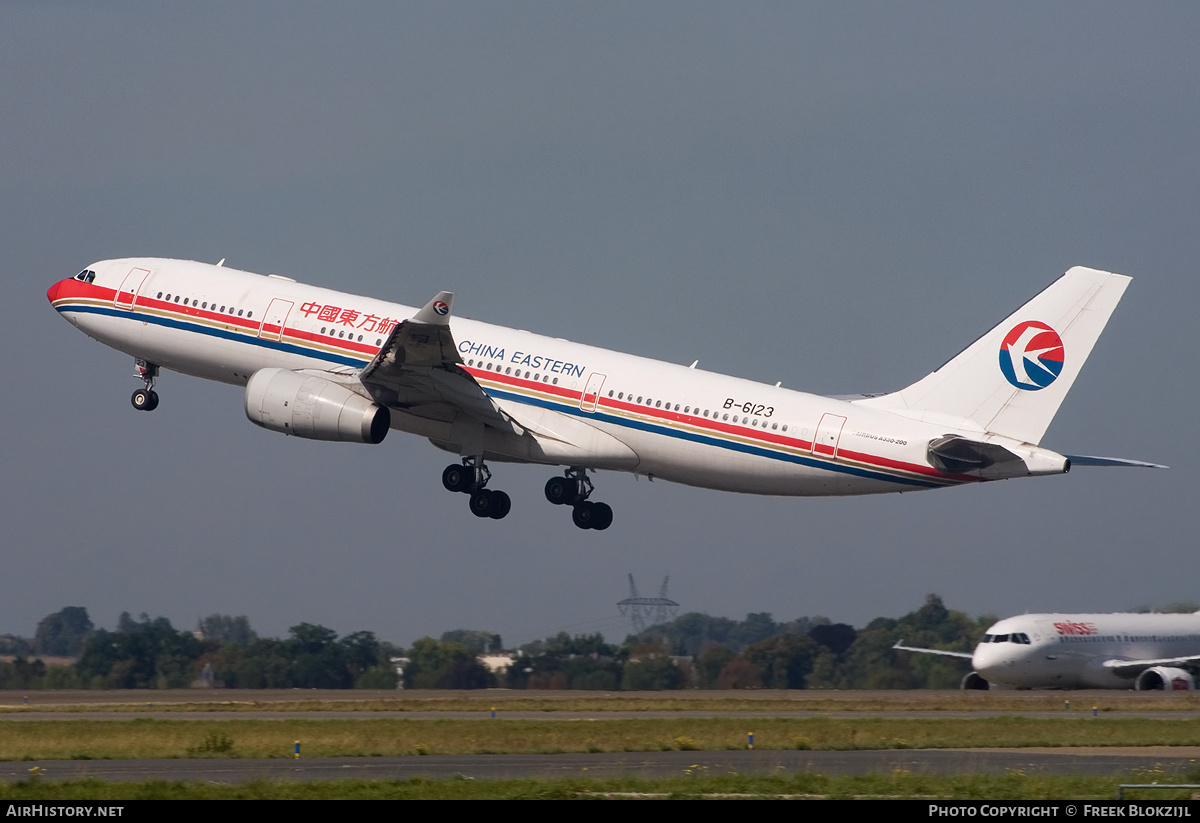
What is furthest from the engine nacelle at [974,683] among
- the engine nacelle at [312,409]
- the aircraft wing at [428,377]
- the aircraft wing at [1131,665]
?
the engine nacelle at [312,409]

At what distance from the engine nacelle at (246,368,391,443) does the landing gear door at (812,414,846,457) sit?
41.4 feet

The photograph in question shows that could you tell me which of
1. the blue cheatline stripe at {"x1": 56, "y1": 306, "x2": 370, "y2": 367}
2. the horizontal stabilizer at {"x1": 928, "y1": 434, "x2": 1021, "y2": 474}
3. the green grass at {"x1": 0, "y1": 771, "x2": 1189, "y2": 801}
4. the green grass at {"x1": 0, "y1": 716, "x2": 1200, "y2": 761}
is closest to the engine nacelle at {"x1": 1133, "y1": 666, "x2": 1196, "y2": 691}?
the green grass at {"x1": 0, "y1": 716, "x2": 1200, "y2": 761}

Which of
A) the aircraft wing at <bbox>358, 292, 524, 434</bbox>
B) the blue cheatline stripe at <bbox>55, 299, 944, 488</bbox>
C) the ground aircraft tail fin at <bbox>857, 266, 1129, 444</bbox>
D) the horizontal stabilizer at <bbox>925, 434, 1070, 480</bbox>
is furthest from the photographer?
the aircraft wing at <bbox>358, 292, 524, 434</bbox>

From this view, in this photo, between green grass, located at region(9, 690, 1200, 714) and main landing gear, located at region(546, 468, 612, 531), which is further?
main landing gear, located at region(546, 468, 612, 531)

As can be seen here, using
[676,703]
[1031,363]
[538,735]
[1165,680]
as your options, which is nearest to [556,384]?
[676,703]

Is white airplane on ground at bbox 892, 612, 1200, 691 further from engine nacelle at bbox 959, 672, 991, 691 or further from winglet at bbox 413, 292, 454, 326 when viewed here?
winglet at bbox 413, 292, 454, 326

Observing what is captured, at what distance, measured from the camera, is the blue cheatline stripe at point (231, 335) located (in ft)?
157

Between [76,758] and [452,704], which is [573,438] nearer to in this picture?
[452,704]

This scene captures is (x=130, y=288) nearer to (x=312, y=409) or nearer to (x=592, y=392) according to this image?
(x=312, y=409)

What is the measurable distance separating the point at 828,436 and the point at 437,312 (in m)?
11.0

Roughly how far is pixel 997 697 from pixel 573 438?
1674 cm

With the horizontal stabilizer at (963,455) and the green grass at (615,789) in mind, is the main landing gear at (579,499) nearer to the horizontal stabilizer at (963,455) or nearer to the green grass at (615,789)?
the horizontal stabilizer at (963,455)

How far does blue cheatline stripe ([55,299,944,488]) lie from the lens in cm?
4259

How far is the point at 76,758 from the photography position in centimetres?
3147
